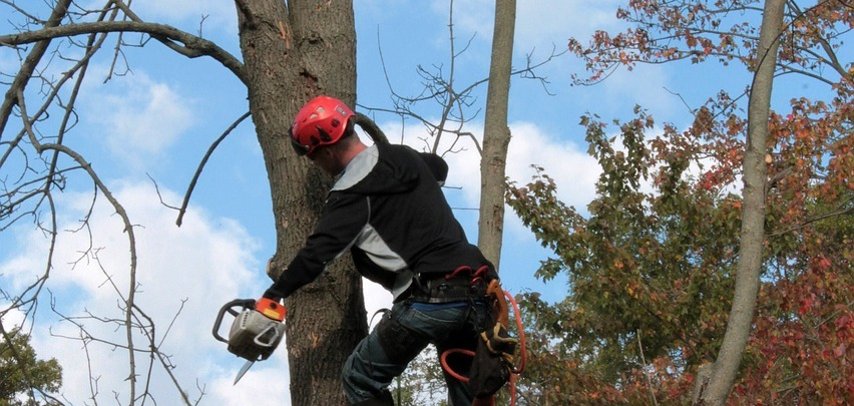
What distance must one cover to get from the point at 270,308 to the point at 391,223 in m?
0.58

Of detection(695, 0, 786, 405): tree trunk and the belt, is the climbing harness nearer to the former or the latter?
the belt

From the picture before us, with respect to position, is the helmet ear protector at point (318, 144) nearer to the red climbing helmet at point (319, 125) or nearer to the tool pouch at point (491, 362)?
the red climbing helmet at point (319, 125)

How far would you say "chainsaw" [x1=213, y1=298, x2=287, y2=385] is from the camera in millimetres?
3840

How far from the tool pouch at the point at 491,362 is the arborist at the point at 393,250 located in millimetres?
85

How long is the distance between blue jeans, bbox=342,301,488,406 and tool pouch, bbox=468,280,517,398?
96 mm

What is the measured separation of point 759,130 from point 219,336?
4.24 metres

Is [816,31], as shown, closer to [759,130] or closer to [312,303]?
[759,130]

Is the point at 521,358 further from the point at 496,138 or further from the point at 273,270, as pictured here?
the point at 496,138

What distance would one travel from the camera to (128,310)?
444 cm

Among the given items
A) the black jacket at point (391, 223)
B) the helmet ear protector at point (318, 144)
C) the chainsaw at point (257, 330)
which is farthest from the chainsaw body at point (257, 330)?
the helmet ear protector at point (318, 144)

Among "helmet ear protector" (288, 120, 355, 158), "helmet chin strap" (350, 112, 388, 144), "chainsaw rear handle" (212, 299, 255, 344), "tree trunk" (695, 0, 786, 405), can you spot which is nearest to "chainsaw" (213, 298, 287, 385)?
"chainsaw rear handle" (212, 299, 255, 344)

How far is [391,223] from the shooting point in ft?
13.4

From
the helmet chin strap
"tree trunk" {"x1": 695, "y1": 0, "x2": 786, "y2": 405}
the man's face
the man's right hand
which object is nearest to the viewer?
the man's face

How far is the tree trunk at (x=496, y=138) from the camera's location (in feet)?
16.7
